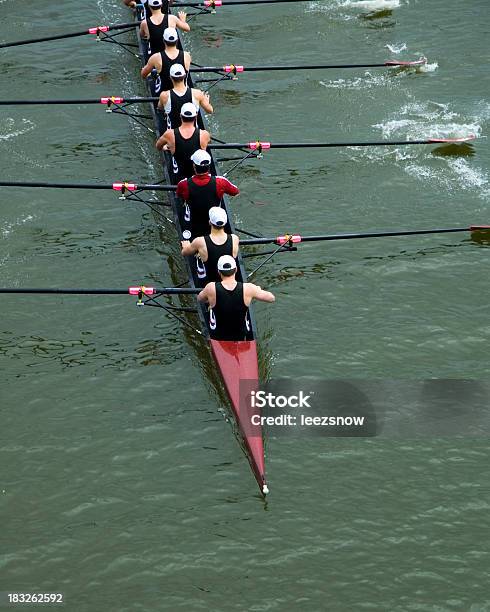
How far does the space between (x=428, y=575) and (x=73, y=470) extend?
5.08m

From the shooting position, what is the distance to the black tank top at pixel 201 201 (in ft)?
57.3

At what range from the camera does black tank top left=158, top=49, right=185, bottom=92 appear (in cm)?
2194

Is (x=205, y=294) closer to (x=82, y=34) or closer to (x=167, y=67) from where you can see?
(x=167, y=67)

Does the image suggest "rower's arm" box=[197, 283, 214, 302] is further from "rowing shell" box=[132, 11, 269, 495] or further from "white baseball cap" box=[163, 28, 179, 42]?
"white baseball cap" box=[163, 28, 179, 42]

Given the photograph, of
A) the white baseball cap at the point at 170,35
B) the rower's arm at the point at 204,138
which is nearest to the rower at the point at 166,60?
the white baseball cap at the point at 170,35

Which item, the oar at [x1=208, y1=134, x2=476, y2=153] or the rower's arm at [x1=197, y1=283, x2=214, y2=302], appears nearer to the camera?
the rower's arm at [x1=197, y1=283, x2=214, y2=302]

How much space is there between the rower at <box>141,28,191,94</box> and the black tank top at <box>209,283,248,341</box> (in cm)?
817

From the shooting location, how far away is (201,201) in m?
17.5

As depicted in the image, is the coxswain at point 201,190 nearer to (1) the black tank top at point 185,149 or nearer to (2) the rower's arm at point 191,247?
(2) the rower's arm at point 191,247

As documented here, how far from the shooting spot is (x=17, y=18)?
2797cm

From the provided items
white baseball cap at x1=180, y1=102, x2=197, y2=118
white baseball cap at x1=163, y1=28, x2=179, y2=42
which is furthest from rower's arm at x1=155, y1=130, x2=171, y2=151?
white baseball cap at x1=163, y1=28, x2=179, y2=42

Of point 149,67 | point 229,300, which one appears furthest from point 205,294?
point 149,67

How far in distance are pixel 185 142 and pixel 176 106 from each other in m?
1.63

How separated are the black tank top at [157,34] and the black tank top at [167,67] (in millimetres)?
1399
